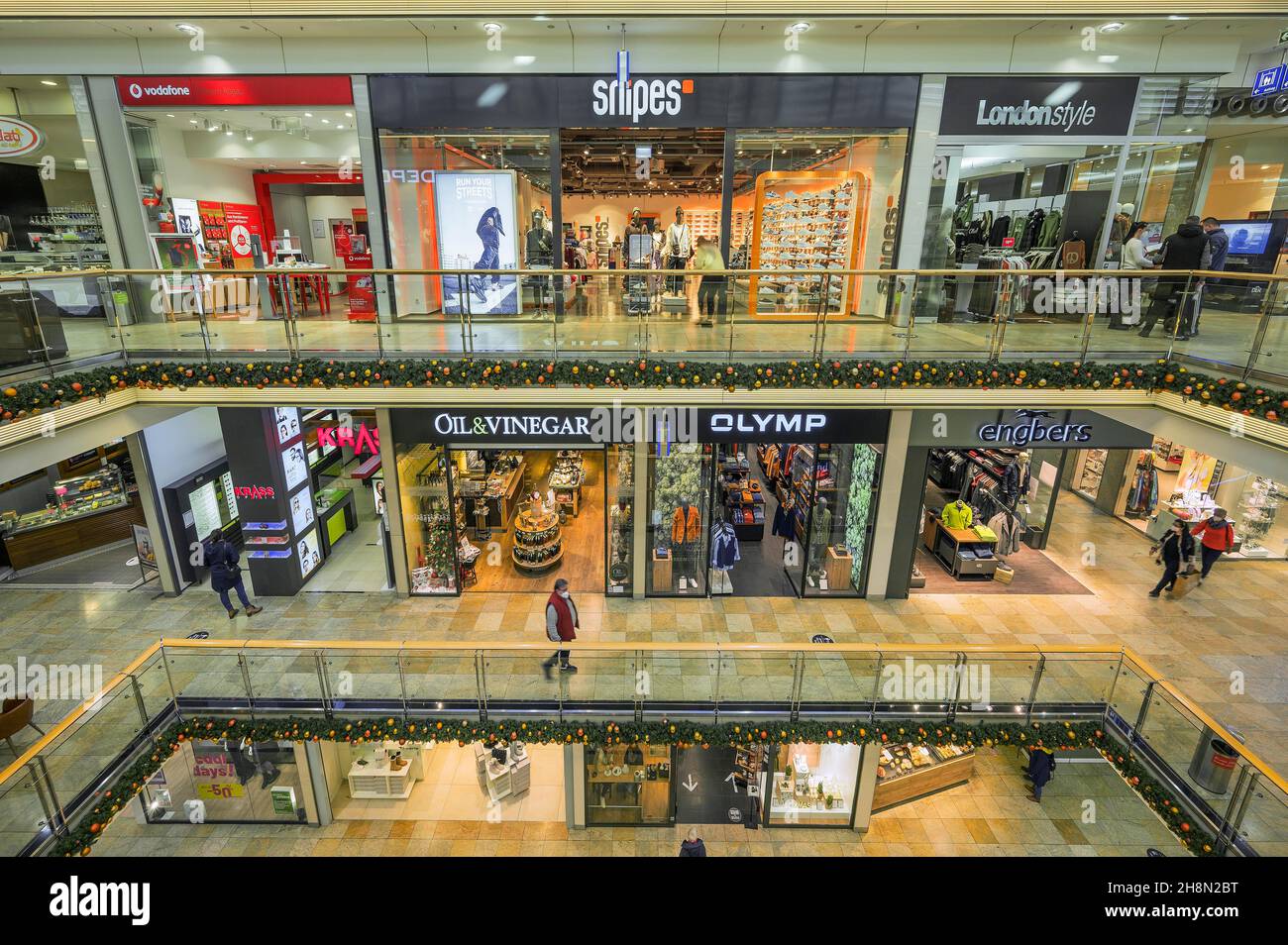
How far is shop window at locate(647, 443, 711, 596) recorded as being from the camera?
10242 millimetres

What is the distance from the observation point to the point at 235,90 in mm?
9656

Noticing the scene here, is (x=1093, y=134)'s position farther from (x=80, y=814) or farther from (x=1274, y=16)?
(x=80, y=814)

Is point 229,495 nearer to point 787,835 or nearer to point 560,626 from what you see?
point 560,626

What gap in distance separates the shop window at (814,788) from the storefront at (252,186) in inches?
354

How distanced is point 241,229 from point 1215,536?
19755mm

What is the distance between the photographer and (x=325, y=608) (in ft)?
33.4

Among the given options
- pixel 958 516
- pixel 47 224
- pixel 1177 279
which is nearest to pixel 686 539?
pixel 958 516

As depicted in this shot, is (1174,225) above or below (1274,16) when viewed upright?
below

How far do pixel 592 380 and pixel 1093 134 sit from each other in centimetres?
902

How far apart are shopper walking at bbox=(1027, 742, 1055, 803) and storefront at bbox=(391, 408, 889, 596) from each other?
3.37 metres

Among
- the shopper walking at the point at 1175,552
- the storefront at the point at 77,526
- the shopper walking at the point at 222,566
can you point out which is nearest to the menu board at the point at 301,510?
the shopper walking at the point at 222,566

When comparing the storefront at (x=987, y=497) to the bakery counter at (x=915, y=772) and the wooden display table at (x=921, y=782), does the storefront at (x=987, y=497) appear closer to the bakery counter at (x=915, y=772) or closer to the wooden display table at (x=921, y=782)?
the bakery counter at (x=915, y=772)

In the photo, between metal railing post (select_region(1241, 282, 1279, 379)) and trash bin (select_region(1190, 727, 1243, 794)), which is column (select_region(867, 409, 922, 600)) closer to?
metal railing post (select_region(1241, 282, 1279, 379))
